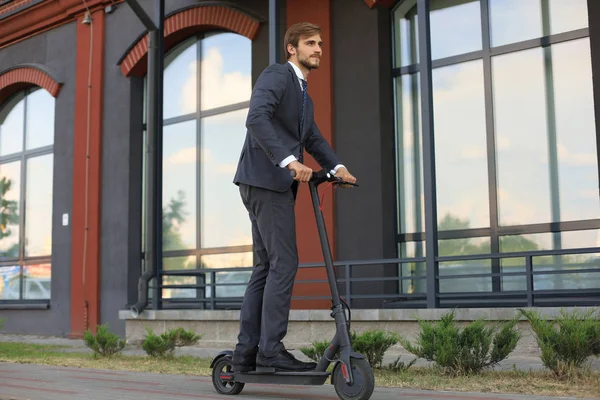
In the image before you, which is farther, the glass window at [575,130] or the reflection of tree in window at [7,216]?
the reflection of tree in window at [7,216]

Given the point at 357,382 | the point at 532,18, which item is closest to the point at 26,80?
the point at 532,18

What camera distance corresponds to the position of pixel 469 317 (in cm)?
742

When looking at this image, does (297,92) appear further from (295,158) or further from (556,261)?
(556,261)

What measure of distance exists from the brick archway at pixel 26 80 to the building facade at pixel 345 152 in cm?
5

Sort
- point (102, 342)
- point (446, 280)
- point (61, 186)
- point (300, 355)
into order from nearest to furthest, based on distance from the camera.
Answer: point (102, 342)
point (300, 355)
point (446, 280)
point (61, 186)

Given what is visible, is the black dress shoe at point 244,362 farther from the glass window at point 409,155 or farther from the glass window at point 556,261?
the glass window at point 409,155

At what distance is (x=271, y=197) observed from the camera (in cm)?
413

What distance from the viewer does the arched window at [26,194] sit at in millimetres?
14398

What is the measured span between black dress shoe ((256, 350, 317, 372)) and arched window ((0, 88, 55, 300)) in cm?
1085

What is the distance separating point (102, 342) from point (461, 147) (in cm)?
467

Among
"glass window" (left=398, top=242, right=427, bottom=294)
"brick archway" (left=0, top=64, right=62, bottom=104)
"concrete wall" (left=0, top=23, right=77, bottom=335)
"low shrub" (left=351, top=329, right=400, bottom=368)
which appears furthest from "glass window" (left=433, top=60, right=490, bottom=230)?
"brick archway" (left=0, top=64, right=62, bottom=104)

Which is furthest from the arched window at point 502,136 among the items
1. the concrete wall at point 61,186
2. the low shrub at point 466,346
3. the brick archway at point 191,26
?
the concrete wall at point 61,186

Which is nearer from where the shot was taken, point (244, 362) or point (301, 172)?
point (301, 172)

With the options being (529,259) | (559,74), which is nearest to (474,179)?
(559,74)
